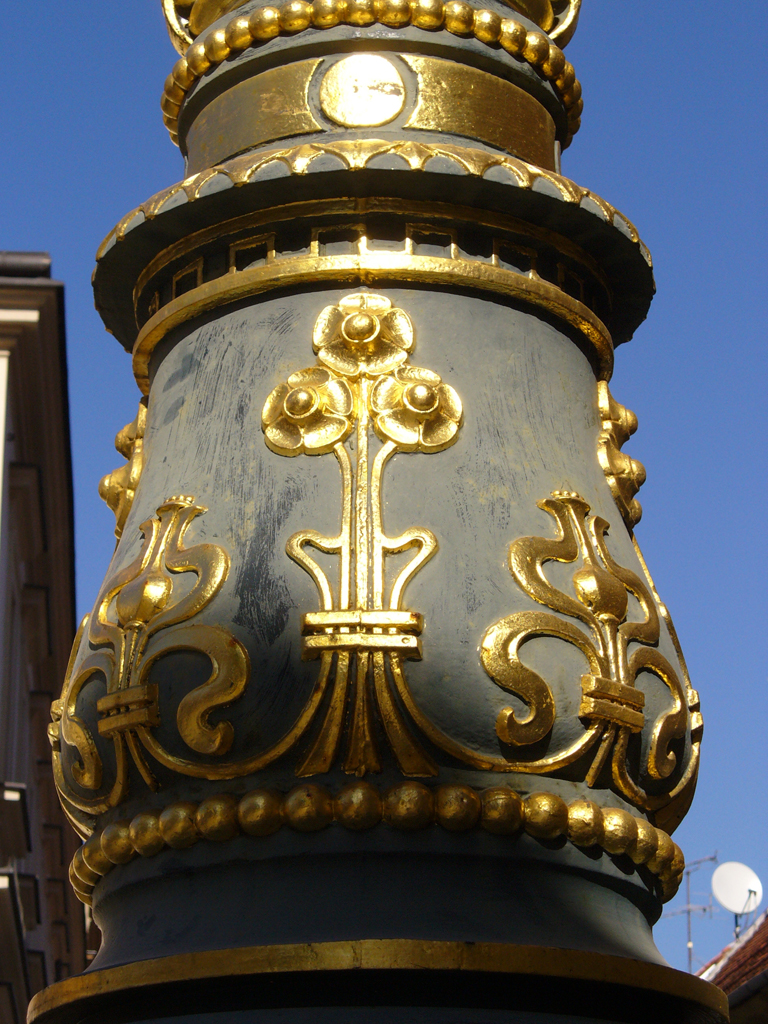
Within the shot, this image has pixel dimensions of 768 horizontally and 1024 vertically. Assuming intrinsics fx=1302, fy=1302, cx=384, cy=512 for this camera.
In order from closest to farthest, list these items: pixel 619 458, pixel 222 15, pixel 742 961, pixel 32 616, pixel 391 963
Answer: pixel 391 963
pixel 619 458
pixel 222 15
pixel 742 961
pixel 32 616

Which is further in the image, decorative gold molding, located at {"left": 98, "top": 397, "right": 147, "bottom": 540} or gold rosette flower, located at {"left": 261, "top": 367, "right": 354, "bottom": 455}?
decorative gold molding, located at {"left": 98, "top": 397, "right": 147, "bottom": 540}

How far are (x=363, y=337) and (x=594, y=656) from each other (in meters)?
0.85

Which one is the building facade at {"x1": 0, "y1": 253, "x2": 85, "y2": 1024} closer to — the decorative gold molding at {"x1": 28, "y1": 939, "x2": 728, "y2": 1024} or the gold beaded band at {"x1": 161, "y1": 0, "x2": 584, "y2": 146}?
the gold beaded band at {"x1": 161, "y1": 0, "x2": 584, "y2": 146}

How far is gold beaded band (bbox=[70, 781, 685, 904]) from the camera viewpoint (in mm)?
2377

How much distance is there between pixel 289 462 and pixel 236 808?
0.74m

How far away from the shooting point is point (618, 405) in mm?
3232

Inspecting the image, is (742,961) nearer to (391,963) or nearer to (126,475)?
(126,475)

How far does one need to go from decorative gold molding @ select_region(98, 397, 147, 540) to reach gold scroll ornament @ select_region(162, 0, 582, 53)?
3.63 ft

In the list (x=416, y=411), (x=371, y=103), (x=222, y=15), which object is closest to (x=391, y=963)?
(x=416, y=411)

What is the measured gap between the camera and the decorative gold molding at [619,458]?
3.04 metres

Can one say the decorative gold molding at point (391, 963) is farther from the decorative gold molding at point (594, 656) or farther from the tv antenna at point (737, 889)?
the tv antenna at point (737, 889)

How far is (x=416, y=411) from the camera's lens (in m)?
2.75

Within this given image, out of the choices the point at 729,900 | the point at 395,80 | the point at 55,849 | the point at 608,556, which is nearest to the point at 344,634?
the point at 608,556

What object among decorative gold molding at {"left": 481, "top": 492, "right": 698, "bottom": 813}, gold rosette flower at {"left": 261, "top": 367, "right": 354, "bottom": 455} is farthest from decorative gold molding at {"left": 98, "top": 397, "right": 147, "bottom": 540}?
decorative gold molding at {"left": 481, "top": 492, "right": 698, "bottom": 813}
